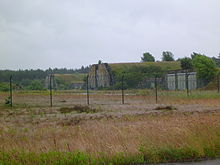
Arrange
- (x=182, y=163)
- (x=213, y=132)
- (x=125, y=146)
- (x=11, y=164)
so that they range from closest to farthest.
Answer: (x=11, y=164) → (x=182, y=163) → (x=125, y=146) → (x=213, y=132)

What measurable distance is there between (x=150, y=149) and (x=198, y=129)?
1813 mm

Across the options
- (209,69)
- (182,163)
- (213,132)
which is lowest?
(182,163)

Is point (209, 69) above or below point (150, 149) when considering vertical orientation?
above

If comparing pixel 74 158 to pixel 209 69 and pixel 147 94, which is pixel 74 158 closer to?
pixel 147 94

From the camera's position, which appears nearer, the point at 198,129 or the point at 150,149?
the point at 150,149

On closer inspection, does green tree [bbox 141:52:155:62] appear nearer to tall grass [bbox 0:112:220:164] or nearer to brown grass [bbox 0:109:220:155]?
brown grass [bbox 0:109:220:155]

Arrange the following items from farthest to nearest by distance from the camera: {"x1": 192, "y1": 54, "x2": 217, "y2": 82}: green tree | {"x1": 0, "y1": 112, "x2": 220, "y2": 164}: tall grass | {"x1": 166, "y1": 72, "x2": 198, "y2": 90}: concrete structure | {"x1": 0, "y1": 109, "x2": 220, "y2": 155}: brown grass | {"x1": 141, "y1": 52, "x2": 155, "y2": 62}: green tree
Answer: {"x1": 141, "y1": 52, "x2": 155, "y2": 62}: green tree
{"x1": 192, "y1": 54, "x2": 217, "y2": 82}: green tree
{"x1": 166, "y1": 72, "x2": 198, "y2": 90}: concrete structure
{"x1": 0, "y1": 109, "x2": 220, "y2": 155}: brown grass
{"x1": 0, "y1": 112, "x2": 220, "y2": 164}: tall grass

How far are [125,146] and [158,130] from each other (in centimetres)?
143

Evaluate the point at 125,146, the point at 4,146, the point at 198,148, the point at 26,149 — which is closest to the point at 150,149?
the point at 125,146

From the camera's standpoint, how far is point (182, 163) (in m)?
5.99

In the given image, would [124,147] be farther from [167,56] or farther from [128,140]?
[167,56]

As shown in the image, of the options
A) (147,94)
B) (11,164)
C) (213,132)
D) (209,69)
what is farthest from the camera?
(209,69)

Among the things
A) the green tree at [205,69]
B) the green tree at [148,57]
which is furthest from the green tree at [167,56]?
the green tree at [205,69]

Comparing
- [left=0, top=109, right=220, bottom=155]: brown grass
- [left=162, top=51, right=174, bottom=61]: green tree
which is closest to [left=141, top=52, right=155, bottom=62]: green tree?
[left=162, top=51, right=174, bottom=61]: green tree
